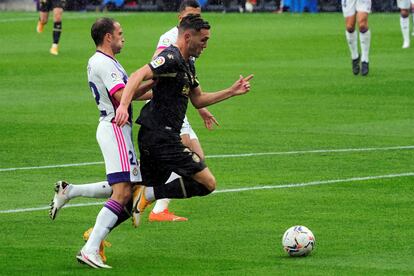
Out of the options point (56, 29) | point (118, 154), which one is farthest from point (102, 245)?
point (56, 29)

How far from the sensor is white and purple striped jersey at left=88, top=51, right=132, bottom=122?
11289mm

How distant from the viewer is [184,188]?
37.7 feet

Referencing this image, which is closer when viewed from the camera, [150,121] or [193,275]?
[193,275]

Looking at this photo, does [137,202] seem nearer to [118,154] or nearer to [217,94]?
[118,154]

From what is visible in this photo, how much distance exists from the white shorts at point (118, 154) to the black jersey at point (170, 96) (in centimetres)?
22

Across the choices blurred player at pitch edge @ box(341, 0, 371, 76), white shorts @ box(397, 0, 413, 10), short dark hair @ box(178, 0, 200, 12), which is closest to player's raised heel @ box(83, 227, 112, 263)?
short dark hair @ box(178, 0, 200, 12)

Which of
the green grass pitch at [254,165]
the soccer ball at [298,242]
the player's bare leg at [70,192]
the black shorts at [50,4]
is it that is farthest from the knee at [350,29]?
the soccer ball at [298,242]

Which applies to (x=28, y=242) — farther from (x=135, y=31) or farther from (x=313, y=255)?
(x=135, y=31)

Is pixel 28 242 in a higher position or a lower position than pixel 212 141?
higher

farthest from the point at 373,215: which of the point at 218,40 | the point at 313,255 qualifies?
the point at 218,40

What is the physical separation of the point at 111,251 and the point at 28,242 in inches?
34.3

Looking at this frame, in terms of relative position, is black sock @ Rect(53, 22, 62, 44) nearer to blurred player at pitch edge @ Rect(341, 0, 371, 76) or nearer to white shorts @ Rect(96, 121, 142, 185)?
blurred player at pitch edge @ Rect(341, 0, 371, 76)

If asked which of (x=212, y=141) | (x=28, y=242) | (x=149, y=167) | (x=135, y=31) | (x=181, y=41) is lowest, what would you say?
(x=135, y=31)

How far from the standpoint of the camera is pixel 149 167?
1139cm
